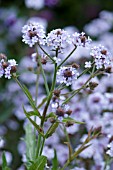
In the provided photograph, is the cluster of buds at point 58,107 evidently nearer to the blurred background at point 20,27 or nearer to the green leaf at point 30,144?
the green leaf at point 30,144

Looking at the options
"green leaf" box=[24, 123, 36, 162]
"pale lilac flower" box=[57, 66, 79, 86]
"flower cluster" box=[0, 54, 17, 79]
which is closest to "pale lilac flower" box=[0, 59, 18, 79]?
"flower cluster" box=[0, 54, 17, 79]

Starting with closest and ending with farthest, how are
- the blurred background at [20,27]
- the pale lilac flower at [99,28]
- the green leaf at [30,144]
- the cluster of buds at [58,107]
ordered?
1. the cluster of buds at [58,107]
2. the green leaf at [30,144]
3. the blurred background at [20,27]
4. the pale lilac flower at [99,28]

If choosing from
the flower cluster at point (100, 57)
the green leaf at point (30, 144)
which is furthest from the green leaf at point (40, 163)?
the flower cluster at point (100, 57)

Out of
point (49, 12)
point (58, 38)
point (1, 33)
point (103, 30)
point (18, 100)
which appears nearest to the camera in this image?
point (58, 38)

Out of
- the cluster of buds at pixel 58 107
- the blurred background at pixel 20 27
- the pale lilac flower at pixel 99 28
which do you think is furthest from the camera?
the pale lilac flower at pixel 99 28

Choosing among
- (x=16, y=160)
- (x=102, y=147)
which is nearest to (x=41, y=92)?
(x=16, y=160)

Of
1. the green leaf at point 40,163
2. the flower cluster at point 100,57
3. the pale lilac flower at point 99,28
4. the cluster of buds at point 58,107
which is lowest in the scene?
the green leaf at point 40,163

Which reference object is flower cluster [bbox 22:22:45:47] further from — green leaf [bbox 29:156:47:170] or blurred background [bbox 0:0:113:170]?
blurred background [bbox 0:0:113:170]

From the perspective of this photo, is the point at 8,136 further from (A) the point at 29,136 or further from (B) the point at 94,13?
(B) the point at 94,13

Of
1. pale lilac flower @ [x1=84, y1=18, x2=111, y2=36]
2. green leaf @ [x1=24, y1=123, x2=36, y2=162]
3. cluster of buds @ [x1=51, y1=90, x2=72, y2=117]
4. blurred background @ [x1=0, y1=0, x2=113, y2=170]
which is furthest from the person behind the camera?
pale lilac flower @ [x1=84, y1=18, x2=111, y2=36]
